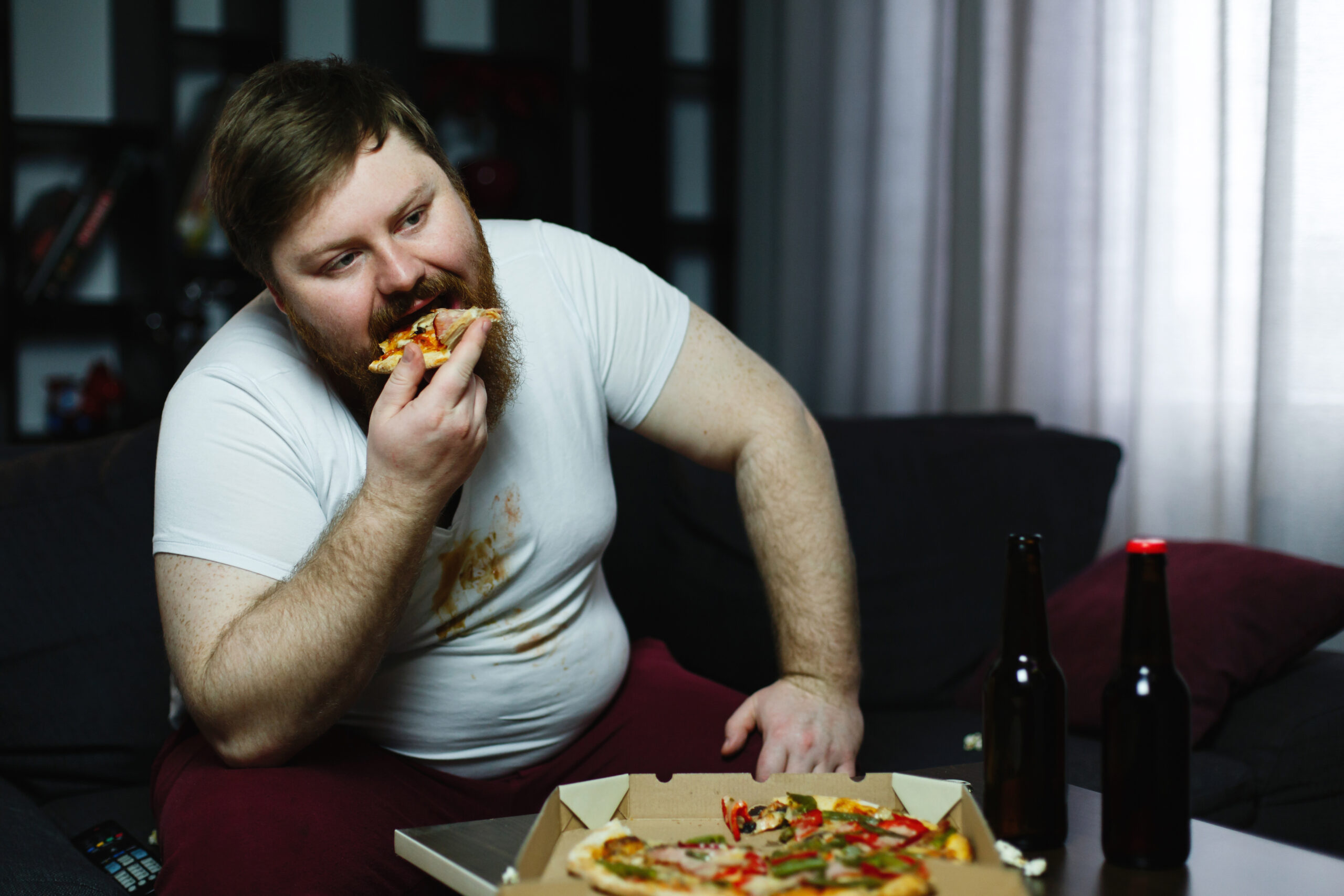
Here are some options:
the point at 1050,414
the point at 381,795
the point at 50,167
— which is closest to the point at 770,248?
the point at 1050,414

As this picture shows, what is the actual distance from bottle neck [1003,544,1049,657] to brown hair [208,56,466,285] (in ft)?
2.56

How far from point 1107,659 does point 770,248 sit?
6.95ft

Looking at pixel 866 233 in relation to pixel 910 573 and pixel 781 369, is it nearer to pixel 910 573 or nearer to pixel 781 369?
pixel 781 369

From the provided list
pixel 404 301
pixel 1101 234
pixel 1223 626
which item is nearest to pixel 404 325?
pixel 404 301

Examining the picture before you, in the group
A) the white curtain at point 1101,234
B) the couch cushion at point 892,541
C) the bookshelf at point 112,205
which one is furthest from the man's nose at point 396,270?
the bookshelf at point 112,205

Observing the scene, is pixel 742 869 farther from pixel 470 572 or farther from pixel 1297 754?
pixel 1297 754

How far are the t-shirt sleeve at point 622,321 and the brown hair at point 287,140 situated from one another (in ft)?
0.82

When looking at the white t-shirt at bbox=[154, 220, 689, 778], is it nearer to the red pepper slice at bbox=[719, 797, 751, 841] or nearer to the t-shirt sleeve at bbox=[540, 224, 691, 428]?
the t-shirt sleeve at bbox=[540, 224, 691, 428]

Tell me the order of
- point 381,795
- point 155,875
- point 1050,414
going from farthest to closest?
point 1050,414 < point 155,875 < point 381,795

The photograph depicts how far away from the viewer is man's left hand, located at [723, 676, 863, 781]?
1264mm

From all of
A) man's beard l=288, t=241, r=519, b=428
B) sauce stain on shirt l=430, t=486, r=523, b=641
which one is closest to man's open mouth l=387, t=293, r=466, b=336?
man's beard l=288, t=241, r=519, b=428

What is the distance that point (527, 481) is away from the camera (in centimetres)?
132

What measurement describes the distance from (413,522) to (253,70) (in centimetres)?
265

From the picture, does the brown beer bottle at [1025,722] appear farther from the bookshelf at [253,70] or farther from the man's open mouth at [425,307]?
the bookshelf at [253,70]
